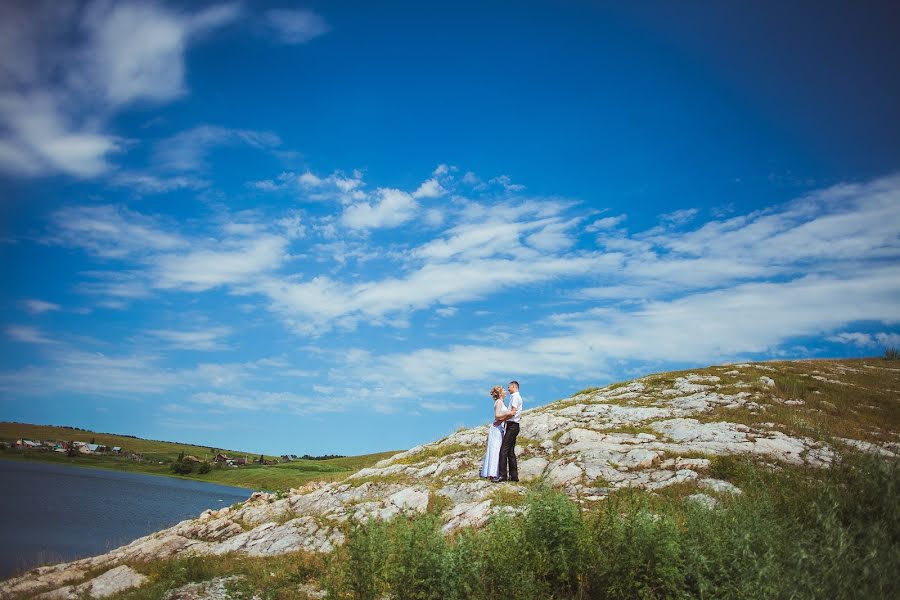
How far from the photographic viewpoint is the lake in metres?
34.7

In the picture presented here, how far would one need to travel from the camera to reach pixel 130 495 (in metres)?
82.1

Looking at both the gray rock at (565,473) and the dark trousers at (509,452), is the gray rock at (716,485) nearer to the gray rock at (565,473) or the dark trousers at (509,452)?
the gray rock at (565,473)

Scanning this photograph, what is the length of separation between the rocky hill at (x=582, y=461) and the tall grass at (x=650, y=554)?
205 centimetres

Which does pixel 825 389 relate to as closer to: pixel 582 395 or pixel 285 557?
pixel 582 395

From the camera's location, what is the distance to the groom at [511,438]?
19891mm

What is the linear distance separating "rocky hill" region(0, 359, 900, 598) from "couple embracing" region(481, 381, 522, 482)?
0.77m

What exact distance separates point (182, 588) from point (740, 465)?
17.9 metres

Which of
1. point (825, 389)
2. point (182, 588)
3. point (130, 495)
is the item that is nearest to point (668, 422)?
point (825, 389)

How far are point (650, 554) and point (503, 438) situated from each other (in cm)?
1191

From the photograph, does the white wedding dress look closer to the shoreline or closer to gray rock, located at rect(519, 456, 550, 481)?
gray rock, located at rect(519, 456, 550, 481)

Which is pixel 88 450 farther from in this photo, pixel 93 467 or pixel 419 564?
pixel 419 564

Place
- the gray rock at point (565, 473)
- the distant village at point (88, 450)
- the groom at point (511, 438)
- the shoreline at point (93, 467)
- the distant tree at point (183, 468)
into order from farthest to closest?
the distant village at point (88, 450), the distant tree at point (183, 468), the shoreline at point (93, 467), the groom at point (511, 438), the gray rock at point (565, 473)

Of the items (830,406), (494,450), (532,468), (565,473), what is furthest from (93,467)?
(830,406)

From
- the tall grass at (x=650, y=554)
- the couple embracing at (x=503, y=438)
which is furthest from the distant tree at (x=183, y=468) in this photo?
the tall grass at (x=650, y=554)
